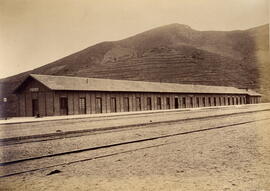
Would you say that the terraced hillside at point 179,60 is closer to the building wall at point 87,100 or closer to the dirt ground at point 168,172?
the building wall at point 87,100

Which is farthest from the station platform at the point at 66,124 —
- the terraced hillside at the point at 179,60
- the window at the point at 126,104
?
the terraced hillside at the point at 179,60

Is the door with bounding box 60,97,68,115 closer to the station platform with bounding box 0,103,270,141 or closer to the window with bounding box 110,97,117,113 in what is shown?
the station platform with bounding box 0,103,270,141

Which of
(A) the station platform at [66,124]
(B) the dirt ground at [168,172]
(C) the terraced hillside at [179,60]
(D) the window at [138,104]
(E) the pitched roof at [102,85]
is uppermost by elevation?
(C) the terraced hillside at [179,60]

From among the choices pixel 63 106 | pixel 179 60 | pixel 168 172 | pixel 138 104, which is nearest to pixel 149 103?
pixel 138 104

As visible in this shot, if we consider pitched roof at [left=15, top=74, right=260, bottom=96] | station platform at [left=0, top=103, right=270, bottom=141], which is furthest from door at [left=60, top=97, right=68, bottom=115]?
station platform at [left=0, top=103, right=270, bottom=141]

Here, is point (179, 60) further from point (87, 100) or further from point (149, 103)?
point (87, 100)
